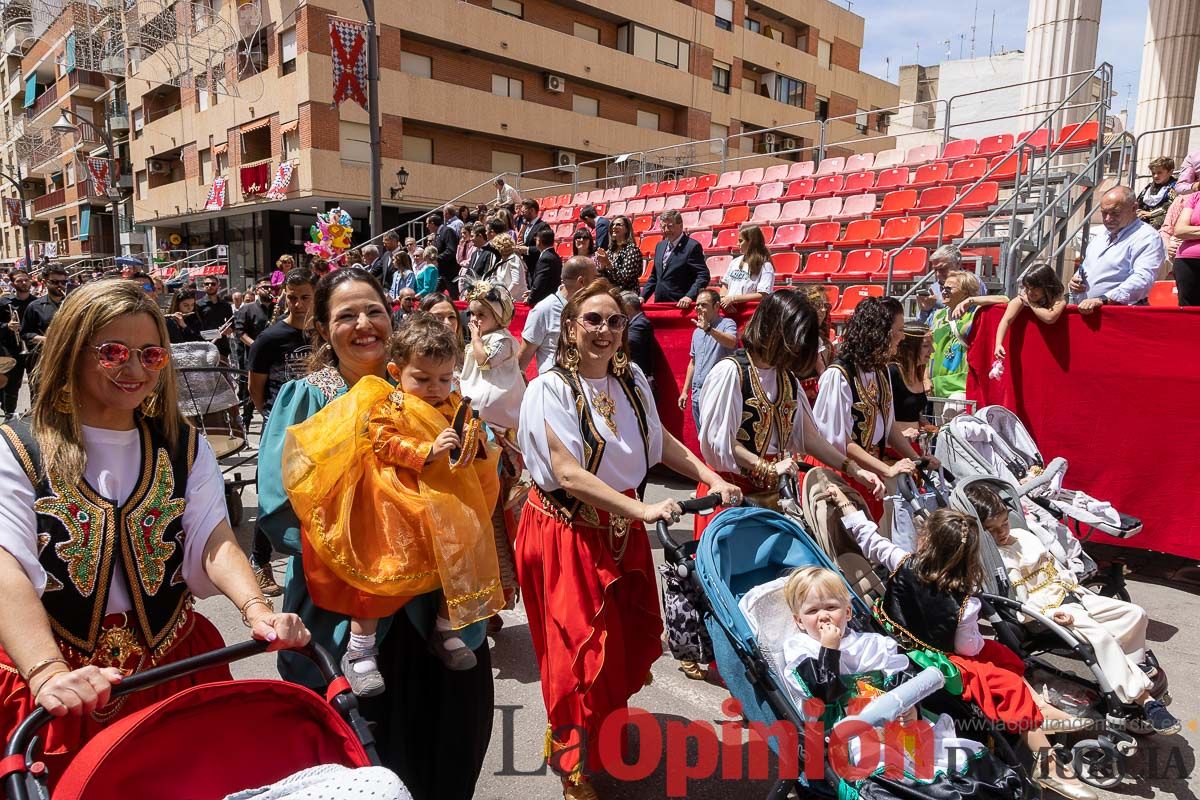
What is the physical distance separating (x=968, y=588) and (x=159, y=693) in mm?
2851

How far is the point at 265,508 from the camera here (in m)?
2.38

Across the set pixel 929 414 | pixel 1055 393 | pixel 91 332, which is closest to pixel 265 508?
pixel 91 332

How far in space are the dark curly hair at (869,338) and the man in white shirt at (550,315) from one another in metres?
2.43

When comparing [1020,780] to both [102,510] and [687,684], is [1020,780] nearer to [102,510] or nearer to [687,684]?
[687,684]

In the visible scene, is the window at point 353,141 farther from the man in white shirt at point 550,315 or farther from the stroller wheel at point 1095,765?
the stroller wheel at point 1095,765

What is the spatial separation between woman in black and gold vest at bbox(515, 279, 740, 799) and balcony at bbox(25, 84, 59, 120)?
56250mm

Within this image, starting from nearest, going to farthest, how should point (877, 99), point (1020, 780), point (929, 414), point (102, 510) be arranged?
1. point (102, 510)
2. point (1020, 780)
3. point (929, 414)
4. point (877, 99)

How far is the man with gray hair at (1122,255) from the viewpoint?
6.02 metres

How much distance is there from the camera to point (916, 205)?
13.1 m

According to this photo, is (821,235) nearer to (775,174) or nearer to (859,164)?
(859,164)

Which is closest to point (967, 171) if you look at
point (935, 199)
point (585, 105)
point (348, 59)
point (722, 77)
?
point (935, 199)

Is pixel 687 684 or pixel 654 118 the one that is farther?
pixel 654 118

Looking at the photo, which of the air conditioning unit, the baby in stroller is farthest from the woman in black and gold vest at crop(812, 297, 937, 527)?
the air conditioning unit

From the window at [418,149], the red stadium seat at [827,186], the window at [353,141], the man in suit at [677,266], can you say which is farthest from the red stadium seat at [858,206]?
the window at [418,149]
